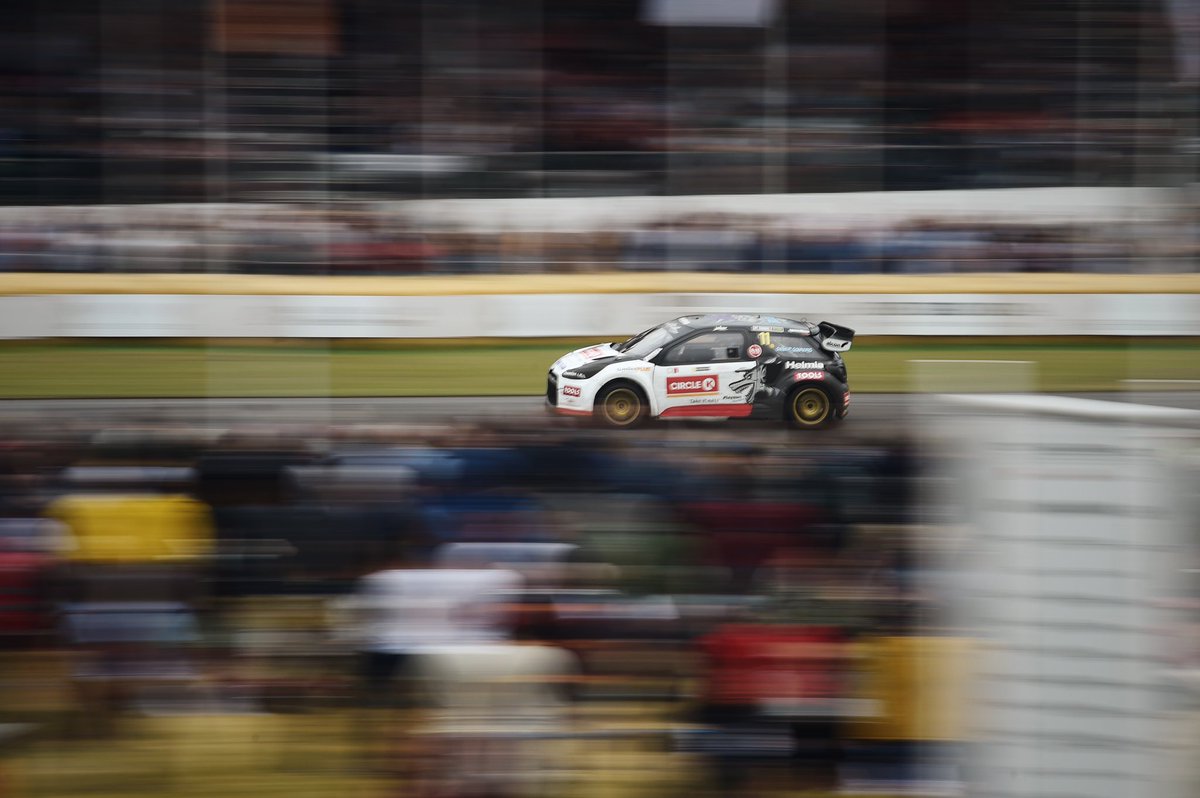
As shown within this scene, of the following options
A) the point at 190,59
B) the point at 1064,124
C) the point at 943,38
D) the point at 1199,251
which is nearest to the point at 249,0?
the point at 190,59

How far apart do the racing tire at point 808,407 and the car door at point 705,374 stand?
1.19 feet

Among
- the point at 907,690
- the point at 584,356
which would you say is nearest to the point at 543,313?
the point at 584,356

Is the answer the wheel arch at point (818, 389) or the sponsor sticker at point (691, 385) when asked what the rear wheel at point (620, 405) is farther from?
the wheel arch at point (818, 389)

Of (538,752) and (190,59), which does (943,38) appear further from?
(538,752)

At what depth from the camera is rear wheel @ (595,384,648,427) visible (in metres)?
10.8

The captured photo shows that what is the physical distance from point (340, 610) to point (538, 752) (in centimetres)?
75

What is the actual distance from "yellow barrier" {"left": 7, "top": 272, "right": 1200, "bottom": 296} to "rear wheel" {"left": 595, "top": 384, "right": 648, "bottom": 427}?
245 cm

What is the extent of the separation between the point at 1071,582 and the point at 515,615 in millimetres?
1560

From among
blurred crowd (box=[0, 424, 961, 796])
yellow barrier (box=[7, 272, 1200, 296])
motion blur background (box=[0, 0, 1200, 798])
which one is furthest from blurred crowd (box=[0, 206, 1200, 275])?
blurred crowd (box=[0, 424, 961, 796])

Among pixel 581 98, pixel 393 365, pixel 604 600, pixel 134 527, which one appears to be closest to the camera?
pixel 604 600

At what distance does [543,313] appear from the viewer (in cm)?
1304

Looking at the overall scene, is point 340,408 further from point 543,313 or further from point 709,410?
point 709,410

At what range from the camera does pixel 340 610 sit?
377 cm

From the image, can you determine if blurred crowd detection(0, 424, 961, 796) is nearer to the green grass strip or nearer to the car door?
the car door
